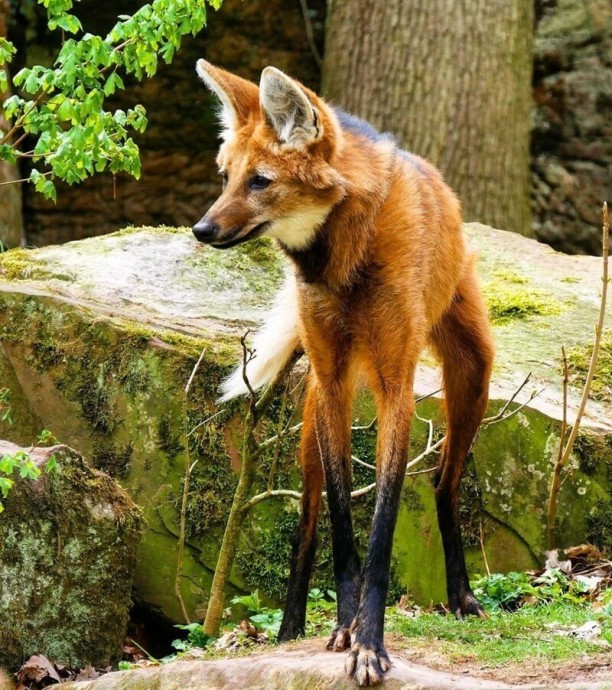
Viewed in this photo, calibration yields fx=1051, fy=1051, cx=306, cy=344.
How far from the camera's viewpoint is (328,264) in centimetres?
339

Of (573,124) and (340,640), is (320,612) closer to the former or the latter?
(340,640)

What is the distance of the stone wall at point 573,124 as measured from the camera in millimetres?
9453

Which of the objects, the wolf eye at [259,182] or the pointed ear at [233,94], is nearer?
the wolf eye at [259,182]

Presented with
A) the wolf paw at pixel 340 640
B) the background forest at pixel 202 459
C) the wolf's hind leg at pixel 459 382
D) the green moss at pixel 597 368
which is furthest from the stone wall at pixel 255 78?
the wolf paw at pixel 340 640

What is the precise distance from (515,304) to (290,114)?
10.5ft

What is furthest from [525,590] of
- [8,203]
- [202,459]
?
[8,203]

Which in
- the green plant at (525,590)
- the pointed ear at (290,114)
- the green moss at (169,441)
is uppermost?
the pointed ear at (290,114)

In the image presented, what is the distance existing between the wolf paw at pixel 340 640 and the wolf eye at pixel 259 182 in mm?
1383

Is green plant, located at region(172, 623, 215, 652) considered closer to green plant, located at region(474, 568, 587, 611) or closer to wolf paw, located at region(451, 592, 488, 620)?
wolf paw, located at region(451, 592, 488, 620)

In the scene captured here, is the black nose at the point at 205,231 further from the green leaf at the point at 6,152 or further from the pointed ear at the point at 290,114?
the green leaf at the point at 6,152

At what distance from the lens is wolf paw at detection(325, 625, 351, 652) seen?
10.3ft

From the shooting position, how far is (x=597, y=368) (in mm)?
5668

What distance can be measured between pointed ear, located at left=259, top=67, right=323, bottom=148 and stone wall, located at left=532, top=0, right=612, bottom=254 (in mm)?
6487

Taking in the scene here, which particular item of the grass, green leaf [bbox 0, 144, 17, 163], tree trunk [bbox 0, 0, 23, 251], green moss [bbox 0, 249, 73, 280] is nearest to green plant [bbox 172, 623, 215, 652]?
the grass
